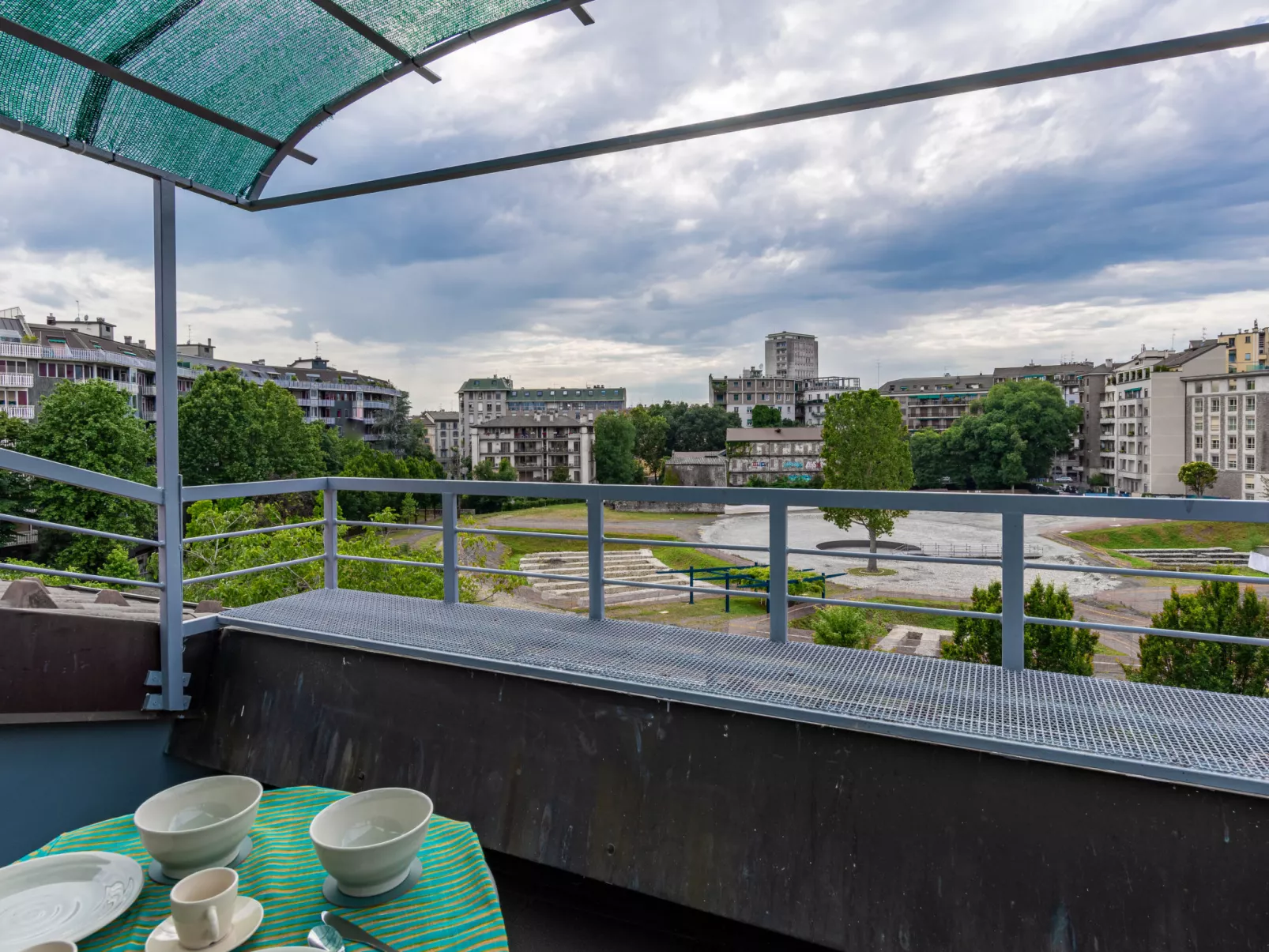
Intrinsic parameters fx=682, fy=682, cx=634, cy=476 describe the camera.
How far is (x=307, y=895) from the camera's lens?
107cm

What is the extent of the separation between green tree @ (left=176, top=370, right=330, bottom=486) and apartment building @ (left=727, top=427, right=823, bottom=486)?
63.9 feet

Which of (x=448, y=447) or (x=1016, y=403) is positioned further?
(x=448, y=447)

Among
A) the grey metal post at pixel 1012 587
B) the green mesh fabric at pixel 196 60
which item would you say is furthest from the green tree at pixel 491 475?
the grey metal post at pixel 1012 587

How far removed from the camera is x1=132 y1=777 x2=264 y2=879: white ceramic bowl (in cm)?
107

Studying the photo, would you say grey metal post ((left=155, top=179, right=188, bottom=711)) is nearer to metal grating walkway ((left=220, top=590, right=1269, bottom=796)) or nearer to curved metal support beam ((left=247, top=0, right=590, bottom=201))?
metal grating walkway ((left=220, top=590, right=1269, bottom=796))

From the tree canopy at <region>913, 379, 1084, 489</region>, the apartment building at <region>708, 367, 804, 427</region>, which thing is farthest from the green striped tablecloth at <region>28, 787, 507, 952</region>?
the apartment building at <region>708, 367, 804, 427</region>

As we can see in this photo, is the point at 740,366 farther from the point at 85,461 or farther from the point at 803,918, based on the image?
the point at 803,918

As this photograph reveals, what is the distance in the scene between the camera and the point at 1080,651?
910cm

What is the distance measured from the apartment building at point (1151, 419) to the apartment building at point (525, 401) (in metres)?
40.1

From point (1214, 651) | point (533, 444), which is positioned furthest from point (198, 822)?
point (533, 444)

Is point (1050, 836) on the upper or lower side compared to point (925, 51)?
lower

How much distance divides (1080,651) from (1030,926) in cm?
916

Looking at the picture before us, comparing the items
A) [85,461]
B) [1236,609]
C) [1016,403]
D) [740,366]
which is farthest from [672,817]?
[740,366]

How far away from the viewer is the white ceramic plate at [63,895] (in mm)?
965
